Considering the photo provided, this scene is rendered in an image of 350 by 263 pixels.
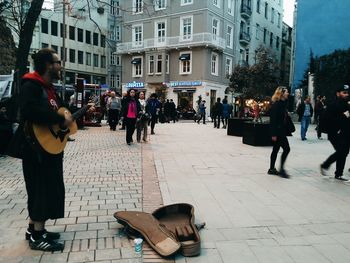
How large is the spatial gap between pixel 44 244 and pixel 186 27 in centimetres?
3747

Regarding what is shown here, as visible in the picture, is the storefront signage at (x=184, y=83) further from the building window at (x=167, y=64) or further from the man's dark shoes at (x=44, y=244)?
the man's dark shoes at (x=44, y=244)

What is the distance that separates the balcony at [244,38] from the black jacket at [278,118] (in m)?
38.5

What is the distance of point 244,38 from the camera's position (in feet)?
146

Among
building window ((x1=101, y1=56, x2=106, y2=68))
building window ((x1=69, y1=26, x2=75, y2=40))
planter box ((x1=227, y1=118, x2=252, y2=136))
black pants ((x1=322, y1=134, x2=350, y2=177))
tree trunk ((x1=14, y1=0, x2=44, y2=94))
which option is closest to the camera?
black pants ((x1=322, y1=134, x2=350, y2=177))

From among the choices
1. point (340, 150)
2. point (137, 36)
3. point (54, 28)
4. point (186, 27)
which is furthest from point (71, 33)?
point (340, 150)

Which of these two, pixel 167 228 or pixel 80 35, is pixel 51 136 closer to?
pixel 167 228

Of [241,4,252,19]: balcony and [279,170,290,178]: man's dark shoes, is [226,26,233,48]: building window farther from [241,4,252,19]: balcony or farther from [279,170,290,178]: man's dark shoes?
[279,170,290,178]: man's dark shoes

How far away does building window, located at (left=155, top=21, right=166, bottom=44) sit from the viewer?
40.2m

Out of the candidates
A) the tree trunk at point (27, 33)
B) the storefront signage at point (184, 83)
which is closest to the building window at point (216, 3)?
the storefront signage at point (184, 83)

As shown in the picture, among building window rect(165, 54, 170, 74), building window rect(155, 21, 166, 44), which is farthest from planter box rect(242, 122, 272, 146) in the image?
building window rect(155, 21, 166, 44)

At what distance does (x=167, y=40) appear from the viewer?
39594 millimetres

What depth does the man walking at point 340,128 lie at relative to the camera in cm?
698

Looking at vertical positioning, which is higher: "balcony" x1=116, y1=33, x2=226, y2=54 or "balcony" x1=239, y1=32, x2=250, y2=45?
"balcony" x1=239, y1=32, x2=250, y2=45

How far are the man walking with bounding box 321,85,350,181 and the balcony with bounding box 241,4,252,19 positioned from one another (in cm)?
3933
